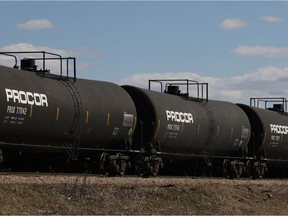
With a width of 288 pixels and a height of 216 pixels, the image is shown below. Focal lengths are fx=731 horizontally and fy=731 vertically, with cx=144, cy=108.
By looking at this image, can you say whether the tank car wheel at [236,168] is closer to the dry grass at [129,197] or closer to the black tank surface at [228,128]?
the black tank surface at [228,128]

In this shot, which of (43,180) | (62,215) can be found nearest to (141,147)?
(43,180)

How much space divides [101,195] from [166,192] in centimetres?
317

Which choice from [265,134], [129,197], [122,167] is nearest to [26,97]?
[129,197]

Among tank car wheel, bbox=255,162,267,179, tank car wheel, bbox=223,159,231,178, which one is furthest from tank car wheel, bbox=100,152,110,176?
tank car wheel, bbox=255,162,267,179

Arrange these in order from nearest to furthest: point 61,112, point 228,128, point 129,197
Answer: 1. point 129,197
2. point 61,112
3. point 228,128

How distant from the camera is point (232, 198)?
25.0 m

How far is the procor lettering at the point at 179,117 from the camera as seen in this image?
30427mm

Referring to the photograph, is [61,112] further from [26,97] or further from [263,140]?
[263,140]

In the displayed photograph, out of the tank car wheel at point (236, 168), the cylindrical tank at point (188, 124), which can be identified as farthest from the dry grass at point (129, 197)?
the tank car wheel at point (236, 168)

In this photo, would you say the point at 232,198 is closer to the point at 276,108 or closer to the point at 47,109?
the point at 47,109

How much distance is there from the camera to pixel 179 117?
31.1 m

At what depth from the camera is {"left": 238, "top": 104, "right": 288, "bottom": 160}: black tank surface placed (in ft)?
124

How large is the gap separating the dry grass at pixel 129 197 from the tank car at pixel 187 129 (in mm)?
3935

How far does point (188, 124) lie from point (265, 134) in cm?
750
